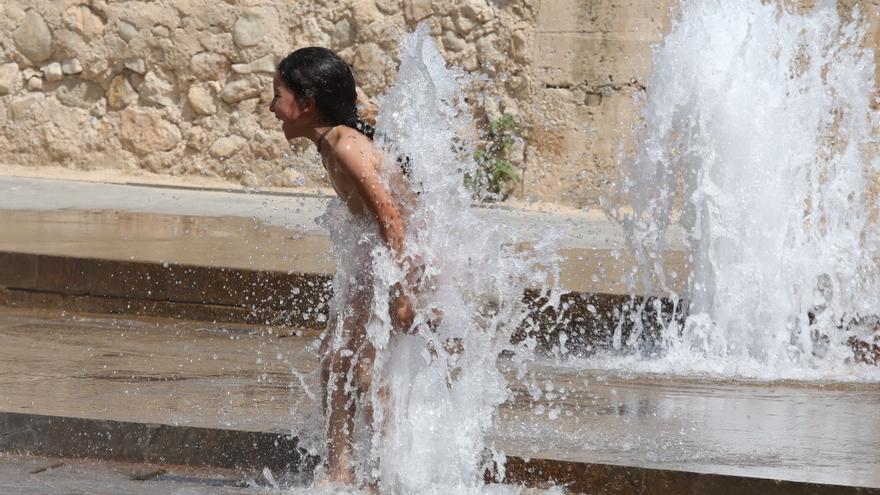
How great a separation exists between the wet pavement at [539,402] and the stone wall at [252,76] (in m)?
4.70

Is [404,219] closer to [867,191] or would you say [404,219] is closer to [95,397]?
[95,397]

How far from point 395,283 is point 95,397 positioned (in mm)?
1227

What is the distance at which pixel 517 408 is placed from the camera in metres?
4.19

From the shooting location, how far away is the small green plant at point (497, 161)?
32.1 ft

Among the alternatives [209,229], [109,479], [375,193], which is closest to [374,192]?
[375,193]

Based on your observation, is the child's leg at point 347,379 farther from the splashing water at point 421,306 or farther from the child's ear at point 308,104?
the child's ear at point 308,104

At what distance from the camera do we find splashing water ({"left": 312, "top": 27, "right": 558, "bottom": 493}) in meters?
3.31

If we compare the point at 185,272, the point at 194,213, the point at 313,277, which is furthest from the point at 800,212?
the point at 194,213

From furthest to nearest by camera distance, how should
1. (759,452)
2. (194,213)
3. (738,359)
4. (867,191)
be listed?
(867,191) → (194,213) → (738,359) → (759,452)

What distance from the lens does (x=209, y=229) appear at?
24.0 feet

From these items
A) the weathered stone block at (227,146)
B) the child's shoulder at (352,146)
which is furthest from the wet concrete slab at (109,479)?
the weathered stone block at (227,146)

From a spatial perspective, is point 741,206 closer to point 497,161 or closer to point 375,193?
point 375,193

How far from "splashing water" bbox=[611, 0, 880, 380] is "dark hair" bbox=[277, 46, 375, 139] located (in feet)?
7.95

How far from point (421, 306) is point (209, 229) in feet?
13.7
